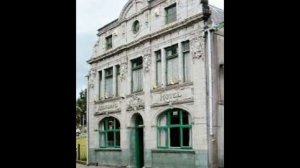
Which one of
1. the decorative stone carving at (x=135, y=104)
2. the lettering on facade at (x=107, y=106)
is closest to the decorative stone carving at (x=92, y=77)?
the lettering on facade at (x=107, y=106)

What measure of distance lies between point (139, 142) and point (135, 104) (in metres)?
0.90

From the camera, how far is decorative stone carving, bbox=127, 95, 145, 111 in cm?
821

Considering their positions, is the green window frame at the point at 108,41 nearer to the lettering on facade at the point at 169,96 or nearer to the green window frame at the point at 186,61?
the lettering on facade at the point at 169,96

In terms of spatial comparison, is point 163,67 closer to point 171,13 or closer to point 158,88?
point 158,88

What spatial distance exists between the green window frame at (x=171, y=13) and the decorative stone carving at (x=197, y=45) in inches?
31.4

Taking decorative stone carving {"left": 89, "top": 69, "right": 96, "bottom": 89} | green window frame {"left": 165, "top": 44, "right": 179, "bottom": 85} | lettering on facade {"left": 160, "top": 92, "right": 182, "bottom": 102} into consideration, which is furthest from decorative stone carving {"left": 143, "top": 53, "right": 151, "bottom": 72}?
decorative stone carving {"left": 89, "top": 69, "right": 96, "bottom": 89}

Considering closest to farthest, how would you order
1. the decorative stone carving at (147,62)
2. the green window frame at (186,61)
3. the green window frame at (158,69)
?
the green window frame at (186,61) → the green window frame at (158,69) → the decorative stone carving at (147,62)

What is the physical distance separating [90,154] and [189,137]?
3508 mm

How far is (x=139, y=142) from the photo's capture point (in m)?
8.61

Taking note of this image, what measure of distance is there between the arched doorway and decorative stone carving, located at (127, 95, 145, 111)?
22 centimetres

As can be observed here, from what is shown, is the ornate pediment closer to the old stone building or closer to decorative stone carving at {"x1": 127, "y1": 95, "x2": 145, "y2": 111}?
the old stone building

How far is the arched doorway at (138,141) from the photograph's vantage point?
846cm

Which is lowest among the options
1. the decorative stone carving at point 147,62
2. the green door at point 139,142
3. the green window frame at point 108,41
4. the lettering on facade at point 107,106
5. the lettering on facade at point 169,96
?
the green door at point 139,142
